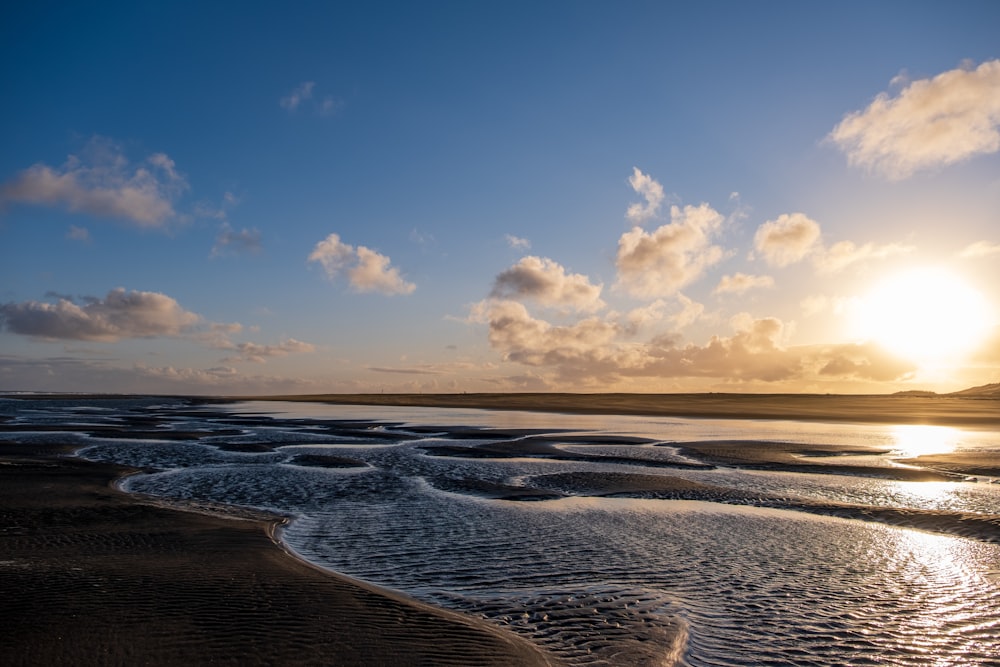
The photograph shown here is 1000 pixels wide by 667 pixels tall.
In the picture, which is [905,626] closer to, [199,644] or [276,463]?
[199,644]

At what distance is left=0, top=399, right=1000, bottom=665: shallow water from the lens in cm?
962

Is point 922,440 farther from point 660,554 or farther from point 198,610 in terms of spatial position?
point 198,610

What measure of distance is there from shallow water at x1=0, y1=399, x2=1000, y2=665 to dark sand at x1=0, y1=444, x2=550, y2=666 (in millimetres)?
1120

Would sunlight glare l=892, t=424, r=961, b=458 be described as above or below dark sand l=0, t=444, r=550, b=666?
A: below

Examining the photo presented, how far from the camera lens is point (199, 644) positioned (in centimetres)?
854

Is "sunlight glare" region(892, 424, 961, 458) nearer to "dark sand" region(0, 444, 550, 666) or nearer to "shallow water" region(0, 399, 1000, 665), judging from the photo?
"shallow water" region(0, 399, 1000, 665)

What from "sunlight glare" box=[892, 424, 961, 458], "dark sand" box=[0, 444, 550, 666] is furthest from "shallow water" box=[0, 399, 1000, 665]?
"sunlight glare" box=[892, 424, 961, 458]

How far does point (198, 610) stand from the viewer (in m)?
9.84

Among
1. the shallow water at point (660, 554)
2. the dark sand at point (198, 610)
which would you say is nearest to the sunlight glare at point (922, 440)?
the shallow water at point (660, 554)

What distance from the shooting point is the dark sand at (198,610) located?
8.35 meters

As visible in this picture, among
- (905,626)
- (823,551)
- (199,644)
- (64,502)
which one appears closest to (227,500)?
(64,502)

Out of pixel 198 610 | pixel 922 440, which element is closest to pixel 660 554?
pixel 198 610

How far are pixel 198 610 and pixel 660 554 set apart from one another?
9.33 m

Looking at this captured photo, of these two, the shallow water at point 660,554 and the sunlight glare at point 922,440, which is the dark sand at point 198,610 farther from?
the sunlight glare at point 922,440
